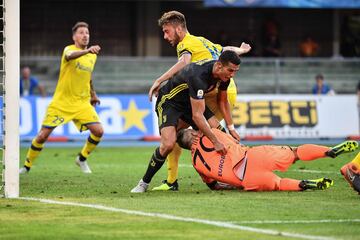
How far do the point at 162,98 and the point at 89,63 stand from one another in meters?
4.76

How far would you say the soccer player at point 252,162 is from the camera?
12.5 m

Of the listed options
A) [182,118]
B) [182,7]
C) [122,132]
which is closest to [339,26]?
[182,7]

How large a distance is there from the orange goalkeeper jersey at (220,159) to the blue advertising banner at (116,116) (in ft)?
45.8

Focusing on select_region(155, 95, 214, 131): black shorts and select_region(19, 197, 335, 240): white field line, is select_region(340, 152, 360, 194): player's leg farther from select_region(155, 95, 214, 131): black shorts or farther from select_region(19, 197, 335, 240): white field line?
select_region(19, 197, 335, 240): white field line

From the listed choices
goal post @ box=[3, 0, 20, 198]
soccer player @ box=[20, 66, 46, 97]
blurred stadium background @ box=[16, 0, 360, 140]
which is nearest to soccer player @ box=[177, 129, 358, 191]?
goal post @ box=[3, 0, 20, 198]

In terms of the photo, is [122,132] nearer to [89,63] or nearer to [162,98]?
[89,63]

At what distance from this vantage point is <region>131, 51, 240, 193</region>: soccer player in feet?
41.1

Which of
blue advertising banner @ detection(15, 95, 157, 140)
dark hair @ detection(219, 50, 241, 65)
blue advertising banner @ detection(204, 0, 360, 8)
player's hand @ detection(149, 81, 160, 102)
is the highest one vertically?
blue advertising banner @ detection(204, 0, 360, 8)

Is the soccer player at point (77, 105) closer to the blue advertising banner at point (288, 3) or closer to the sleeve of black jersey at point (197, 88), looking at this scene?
the sleeve of black jersey at point (197, 88)

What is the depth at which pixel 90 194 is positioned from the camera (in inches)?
505

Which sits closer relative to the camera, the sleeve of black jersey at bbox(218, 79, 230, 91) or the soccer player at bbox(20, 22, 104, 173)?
the sleeve of black jersey at bbox(218, 79, 230, 91)

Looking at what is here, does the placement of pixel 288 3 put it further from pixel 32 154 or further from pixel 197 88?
pixel 197 88

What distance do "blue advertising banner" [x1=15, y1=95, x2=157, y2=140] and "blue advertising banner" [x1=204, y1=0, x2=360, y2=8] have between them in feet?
23.0

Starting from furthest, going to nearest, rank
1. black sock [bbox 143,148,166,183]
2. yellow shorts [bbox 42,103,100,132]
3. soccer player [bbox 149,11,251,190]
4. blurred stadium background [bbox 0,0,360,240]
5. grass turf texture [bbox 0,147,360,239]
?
yellow shorts [bbox 42,103,100,132]
soccer player [bbox 149,11,251,190]
black sock [bbox 143,148,166,183]
blurred stadium background [bbox 0,0,360,240]
grass turf texture [bbox 0,147,360,239]
